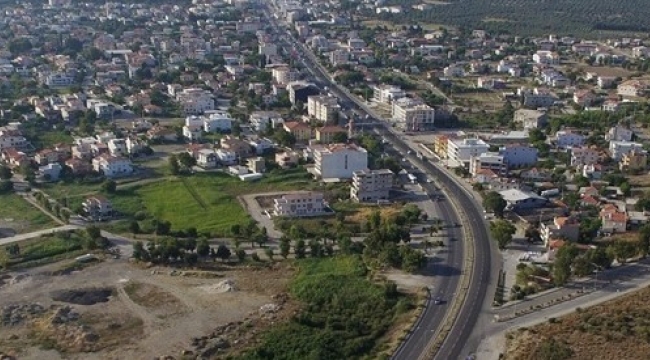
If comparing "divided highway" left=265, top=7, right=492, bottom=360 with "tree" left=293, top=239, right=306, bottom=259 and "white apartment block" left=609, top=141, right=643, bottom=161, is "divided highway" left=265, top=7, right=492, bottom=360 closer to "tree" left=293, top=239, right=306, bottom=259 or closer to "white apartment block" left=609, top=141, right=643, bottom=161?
"tree" left=293, top=239, right=306, bottom=259

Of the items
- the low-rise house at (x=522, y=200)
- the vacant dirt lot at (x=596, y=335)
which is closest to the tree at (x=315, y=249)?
the vacant dirt lot at (x=596, y=335)

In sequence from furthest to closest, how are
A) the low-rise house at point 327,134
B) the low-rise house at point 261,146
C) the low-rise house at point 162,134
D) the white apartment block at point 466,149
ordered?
the low-rise house at point 162,134 < the low-rise house at point 327,134 < the low-rise house at point 261,146 < the white apartment block at point 466,149

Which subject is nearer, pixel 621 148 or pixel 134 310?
pixel 134 310

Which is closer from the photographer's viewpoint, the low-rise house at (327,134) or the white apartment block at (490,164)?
the white apartment block at (490,164)

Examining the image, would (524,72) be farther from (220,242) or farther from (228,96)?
(220,242)

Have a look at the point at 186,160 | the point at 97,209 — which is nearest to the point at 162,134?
the point at 186,160

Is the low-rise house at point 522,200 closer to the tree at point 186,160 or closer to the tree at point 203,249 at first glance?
the tree at point 203,249

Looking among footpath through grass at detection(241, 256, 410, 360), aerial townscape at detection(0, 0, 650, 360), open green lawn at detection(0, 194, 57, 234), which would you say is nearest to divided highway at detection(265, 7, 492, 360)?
aerial townscape at detection(0, 0, 650, 360)

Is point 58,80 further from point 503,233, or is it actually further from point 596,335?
point 596,335
